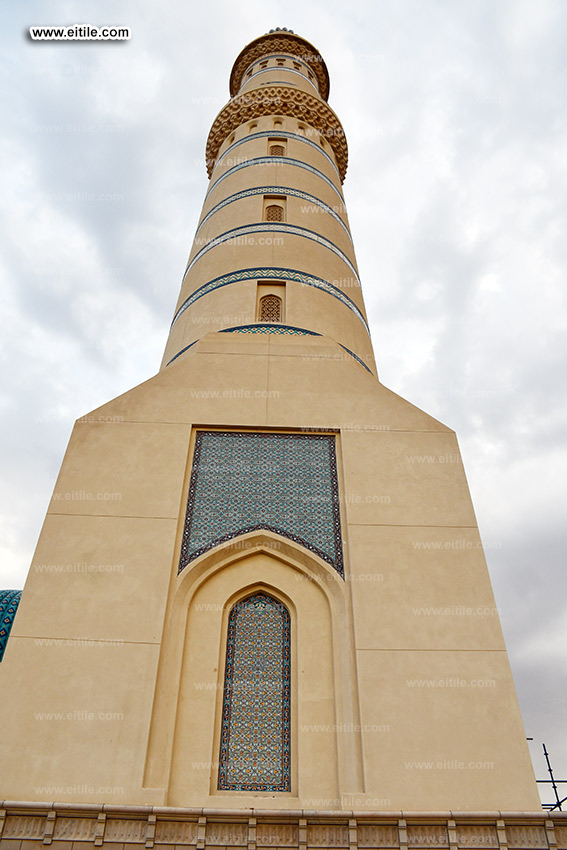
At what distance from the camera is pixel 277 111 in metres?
11.2

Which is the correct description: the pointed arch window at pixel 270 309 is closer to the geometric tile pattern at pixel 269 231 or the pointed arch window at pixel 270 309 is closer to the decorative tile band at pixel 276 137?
the geometric tile pattern at pixel 269 231

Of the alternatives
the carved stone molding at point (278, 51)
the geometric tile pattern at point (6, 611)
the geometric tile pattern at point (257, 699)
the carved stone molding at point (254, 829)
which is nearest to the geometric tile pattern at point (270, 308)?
the geometric tile pattern at point (257, 699)

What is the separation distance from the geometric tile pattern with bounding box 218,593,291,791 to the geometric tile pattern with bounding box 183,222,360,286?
17.0 ft

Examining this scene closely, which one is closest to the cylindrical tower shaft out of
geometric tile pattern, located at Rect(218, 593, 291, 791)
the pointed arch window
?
the pointed arch window

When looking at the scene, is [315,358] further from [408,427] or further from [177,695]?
[177,695]

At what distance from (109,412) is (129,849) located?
3359mm

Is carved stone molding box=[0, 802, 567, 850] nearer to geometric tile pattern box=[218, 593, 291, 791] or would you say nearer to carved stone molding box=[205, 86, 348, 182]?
geometric tile pattern box=[218, 593, 291, 791]

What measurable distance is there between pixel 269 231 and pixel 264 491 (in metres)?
4.33

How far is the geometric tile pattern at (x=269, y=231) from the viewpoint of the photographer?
8375mm

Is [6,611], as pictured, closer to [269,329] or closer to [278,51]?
[269,329]

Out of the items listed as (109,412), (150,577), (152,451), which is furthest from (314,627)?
(109,412)

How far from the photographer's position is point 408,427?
5.69 meters

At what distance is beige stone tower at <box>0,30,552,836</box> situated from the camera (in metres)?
3.67

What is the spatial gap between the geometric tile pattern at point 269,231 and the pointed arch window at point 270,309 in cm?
125
